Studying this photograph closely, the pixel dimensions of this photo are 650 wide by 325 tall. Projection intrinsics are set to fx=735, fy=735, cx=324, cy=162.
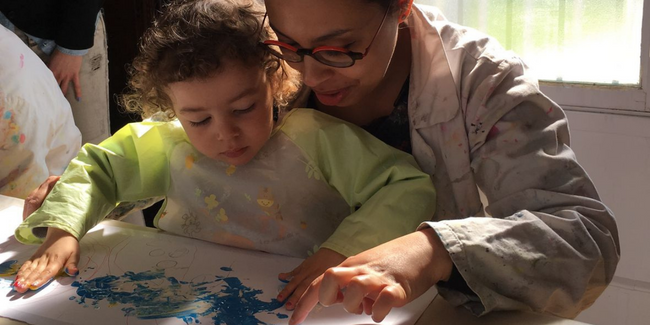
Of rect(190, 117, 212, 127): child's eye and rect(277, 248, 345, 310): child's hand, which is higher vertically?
rect(190, 117, 212, 127): child's eye

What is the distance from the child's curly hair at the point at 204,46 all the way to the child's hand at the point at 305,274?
1.07ft

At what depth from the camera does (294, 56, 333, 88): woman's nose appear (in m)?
1.05

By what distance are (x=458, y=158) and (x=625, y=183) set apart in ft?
3.47

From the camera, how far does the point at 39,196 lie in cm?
125

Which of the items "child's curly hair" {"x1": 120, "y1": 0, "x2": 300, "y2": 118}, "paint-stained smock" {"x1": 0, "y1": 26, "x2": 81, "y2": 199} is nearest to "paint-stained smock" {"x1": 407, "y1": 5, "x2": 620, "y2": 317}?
"child's curly hair" {"x1": 120, "y1": 0, "x2": 300, "y2": 118}

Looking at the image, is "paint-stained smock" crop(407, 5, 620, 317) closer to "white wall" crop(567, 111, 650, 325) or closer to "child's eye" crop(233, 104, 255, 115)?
"child's eye" crop(233, 104, 255, 115)

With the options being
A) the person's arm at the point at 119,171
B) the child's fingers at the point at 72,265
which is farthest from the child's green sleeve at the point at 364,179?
the child's fingers at the point at 72,265

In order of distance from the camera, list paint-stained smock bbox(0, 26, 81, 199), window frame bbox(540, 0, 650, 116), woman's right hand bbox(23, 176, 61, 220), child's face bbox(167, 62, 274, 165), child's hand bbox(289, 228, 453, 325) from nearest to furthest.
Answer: child's hand bbox(289, 228, 453, 325)
child's face bbox(167, 62, 274, 165)
woman's right hand bbox(23, 176, 61, 220)
paint-stained smock bbox(0, 26, 81, 199)
window frame bbox(540, 0, 650, 116)

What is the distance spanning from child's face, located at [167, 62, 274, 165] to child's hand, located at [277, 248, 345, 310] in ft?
0.79

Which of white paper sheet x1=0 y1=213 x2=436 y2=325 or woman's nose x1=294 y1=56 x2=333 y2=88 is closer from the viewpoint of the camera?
white paper sheet x1=0 y1=213 x2=436 y2=325

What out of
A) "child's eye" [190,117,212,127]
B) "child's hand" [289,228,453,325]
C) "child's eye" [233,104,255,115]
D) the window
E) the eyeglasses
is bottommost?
the window

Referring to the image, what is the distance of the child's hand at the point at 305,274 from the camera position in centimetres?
96

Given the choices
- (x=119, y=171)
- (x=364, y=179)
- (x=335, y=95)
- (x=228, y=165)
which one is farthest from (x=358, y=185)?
(x=119, y=171)

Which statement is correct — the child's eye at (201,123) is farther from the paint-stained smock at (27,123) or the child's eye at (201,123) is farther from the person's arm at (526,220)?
the paint-stained smock at (27,123)
